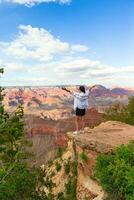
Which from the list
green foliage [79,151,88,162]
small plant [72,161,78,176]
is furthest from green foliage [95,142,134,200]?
small plant [72,161,78,176]

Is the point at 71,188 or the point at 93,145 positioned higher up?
the point at 93,145

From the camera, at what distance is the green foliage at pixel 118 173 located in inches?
686

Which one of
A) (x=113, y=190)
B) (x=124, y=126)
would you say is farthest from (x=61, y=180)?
(x=113, y=190)

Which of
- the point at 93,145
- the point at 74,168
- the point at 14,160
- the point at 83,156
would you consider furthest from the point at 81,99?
the point at 74,168

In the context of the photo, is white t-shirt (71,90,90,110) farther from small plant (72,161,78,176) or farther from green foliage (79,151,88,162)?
small plant (72,161,78,176)

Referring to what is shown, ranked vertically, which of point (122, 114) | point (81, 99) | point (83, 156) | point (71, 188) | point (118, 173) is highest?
point (81, 99)

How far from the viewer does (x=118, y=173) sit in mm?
17828

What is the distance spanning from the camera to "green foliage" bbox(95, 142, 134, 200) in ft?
57.1

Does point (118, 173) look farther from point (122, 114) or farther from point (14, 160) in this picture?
point (122, 114)

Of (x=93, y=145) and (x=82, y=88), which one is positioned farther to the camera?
(x=93, y=145)

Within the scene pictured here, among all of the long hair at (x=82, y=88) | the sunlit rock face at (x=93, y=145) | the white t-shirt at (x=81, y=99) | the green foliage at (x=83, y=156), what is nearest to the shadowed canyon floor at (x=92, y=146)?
the sunlit rock face at (x=93, y=145)

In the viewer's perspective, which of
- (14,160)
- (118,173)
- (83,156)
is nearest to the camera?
(118,173)

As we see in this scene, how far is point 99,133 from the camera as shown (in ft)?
85.4

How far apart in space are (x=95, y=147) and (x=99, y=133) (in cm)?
193
